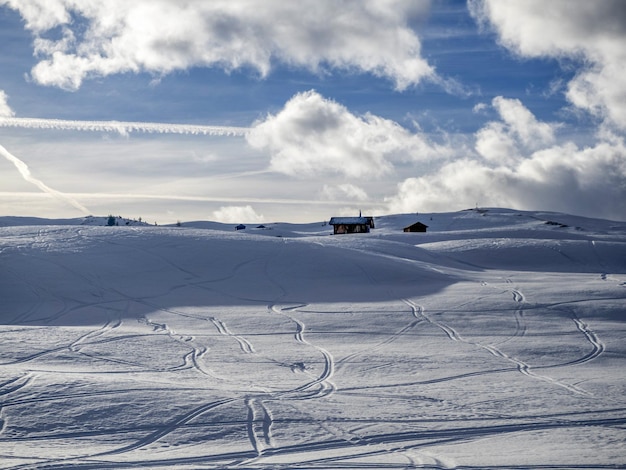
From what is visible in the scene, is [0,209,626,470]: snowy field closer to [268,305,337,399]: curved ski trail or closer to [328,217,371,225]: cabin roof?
[268,305,337,399]: curved ski trail

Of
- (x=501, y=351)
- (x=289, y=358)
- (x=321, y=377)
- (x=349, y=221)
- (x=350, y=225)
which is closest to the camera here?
(x=321, y=377)

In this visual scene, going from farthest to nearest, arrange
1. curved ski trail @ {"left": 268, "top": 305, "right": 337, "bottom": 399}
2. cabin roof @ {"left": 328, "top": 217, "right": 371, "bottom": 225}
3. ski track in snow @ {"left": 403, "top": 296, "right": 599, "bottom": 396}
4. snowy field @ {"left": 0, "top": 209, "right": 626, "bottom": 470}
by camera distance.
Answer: cabin roof @ {"left": 328, "top": 217, "right": 371, "bottom": 225}
ski track in snow @ {"left": 403, "top": 296, "right": 599, "bottom": 396}
curved ski trail @ {"left": 268, "top": 305, "right": 337, "bottom": 399}
snowy field @ {"left": 0, "top": 209, "right": 626, "bottom": 470}

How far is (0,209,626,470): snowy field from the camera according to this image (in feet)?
36.9

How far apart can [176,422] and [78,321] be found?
15.0 m

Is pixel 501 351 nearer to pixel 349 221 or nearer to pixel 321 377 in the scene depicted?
pixel 321 377

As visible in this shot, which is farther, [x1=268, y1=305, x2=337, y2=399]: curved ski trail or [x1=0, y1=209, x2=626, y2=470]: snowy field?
[x1=268, y1=305, x2=337, y2=399]: curved ski trail

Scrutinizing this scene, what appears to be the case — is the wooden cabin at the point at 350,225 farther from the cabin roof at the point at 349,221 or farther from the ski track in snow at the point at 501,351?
the ski track in snow at the point at 501,351

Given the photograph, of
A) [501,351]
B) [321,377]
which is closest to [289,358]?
[321,377]

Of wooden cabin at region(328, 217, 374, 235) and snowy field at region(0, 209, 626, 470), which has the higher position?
wooden cabin at region(328, 217, 374, 235)

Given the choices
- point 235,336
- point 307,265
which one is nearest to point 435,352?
point 235,336

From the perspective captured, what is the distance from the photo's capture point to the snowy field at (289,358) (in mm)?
11242

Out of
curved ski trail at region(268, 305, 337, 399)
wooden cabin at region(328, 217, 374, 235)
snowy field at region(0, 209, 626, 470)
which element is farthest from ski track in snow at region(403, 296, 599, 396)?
wooden cabin at region(328, 217, 374, 235)

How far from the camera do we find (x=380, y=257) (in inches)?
1619

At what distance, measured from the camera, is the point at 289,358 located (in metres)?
19.3
